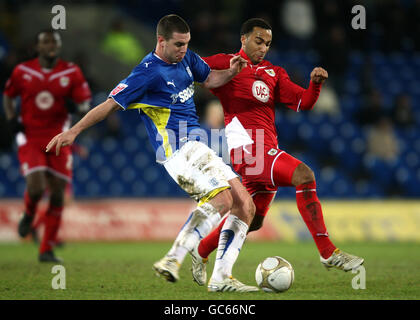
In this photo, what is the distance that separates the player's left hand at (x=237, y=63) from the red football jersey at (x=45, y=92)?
320 centimetres

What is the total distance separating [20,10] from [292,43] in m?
6.80

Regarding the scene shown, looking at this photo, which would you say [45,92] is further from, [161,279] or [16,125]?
[161,279]

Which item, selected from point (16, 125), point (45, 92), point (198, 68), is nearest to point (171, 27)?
point (198, 68)

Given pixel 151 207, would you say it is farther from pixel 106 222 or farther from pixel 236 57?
pixel 236 57

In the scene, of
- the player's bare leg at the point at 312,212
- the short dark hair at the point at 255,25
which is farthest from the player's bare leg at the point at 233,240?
the short dark hair at the point at 255,25

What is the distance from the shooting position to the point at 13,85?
8.83 metres

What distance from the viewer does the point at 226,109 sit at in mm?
6676

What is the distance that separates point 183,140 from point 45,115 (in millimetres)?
3593

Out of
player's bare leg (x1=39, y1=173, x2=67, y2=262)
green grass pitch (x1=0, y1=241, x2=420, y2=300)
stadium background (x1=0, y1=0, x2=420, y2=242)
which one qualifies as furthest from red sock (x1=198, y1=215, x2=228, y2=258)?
stadium background (x1=0, y1=0, x2=420, y2=242)

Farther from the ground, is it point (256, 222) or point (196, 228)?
point (196, 228)

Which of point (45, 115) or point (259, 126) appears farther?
point (45, 115)

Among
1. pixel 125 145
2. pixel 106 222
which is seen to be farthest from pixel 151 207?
pixel 125 145

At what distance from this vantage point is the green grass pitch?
5492mm

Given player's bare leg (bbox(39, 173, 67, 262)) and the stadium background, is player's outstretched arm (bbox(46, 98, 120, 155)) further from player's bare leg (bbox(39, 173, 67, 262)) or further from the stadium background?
the stadium background
